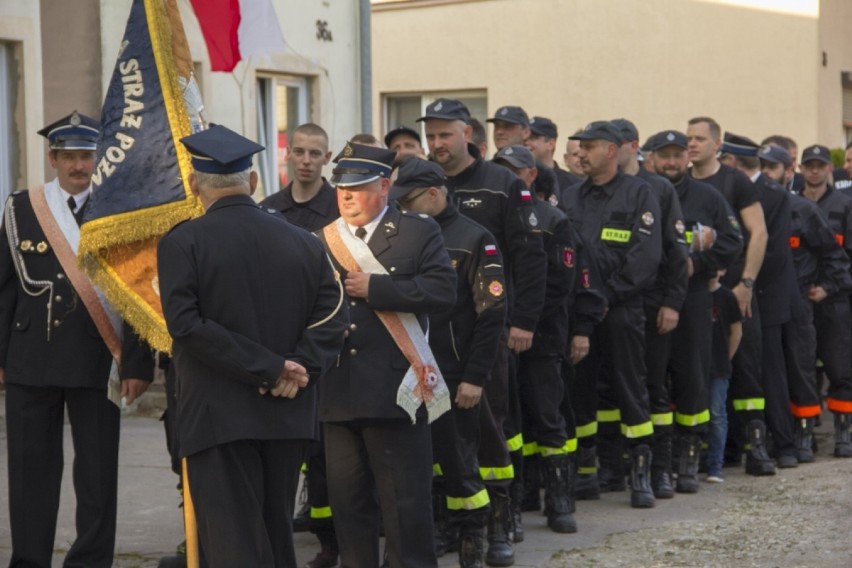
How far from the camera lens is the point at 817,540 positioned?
27.6ft

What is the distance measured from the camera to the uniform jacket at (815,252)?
38.4 ft

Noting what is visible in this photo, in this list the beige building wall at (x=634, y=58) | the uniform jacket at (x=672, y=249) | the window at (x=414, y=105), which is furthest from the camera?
the window at (x=414, y=105)

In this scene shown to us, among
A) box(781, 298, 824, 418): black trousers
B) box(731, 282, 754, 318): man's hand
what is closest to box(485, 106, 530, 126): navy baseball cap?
box(731, 282, 754, 318): man's hand

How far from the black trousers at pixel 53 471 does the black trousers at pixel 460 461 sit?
1492 millimetres

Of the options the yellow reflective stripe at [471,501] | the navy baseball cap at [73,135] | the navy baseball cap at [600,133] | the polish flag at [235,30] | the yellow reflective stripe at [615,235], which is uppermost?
the polish flag at [235,30]

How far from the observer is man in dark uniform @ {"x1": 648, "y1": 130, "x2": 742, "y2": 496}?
10039 mm

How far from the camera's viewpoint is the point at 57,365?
6914 millimetres

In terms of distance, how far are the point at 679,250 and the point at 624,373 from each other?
835 mm

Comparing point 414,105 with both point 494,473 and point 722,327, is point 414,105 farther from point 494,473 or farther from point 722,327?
point 494,473

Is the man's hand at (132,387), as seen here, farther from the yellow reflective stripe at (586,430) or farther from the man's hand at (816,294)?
the man's hand at (816,294)

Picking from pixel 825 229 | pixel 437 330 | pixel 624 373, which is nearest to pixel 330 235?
pixel 437 330

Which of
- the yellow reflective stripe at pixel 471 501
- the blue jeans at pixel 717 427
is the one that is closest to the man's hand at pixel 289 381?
the yellow reflective stripe at pixel 471 501

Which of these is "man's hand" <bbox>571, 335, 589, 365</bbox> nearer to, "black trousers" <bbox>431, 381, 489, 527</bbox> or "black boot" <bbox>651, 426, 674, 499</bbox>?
"black boot" <bbox>651, 426, 674, 499</bbox>

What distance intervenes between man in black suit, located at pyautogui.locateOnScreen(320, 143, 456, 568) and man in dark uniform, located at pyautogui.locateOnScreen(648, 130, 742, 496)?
3.62 metres
